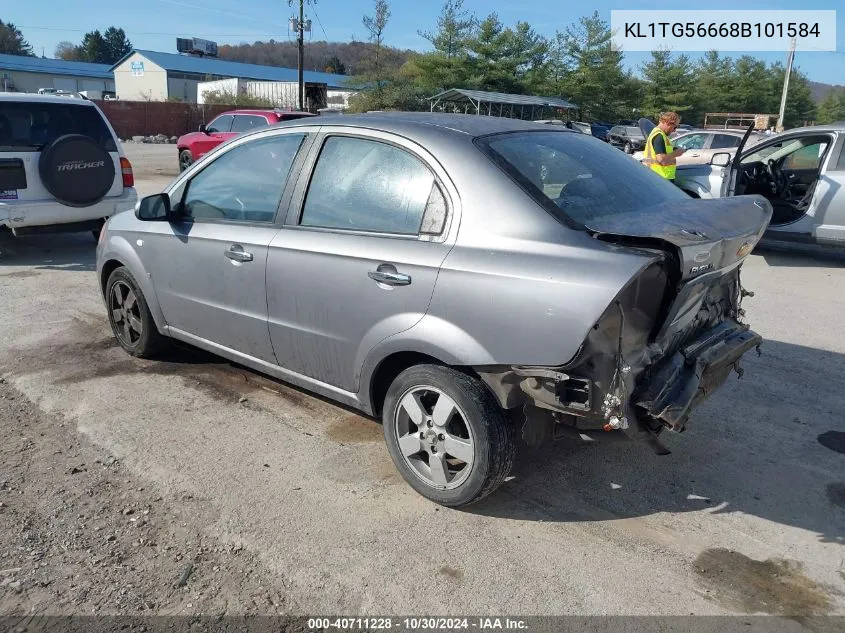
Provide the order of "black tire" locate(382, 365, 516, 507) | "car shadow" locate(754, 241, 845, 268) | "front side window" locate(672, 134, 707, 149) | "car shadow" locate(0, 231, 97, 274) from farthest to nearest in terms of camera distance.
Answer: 1. "front side window" locate(672, 134, 707, 149)
2. "car shadow" locate(754, 241, 845, 268)
3. "car shadow" locate(0, 231, 97, 274)
4. "black tire" locate(382, 365, 516, 507)

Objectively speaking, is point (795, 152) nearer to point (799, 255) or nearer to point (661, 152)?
point (799, 255)

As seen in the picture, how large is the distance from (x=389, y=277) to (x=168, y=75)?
6943 cm

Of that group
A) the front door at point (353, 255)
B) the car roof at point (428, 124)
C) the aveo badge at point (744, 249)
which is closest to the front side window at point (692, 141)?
the car roof at point (428, 124)

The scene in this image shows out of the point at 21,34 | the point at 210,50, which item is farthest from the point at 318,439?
the point at 21,34

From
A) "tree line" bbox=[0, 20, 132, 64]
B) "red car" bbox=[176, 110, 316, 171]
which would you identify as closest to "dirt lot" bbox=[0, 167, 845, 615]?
"red car" bbox=[176, 110, 316, 171]

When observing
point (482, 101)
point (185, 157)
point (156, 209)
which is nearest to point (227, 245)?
point (156, 209)

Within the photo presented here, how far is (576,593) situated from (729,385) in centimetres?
263

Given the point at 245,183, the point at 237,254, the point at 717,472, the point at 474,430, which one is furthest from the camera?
the point at 245,183

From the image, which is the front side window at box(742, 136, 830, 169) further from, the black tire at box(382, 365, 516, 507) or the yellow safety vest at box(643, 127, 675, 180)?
the black tire at box(382, 365, 516, 507)

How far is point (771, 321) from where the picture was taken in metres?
6.36

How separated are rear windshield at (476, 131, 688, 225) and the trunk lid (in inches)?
4.6

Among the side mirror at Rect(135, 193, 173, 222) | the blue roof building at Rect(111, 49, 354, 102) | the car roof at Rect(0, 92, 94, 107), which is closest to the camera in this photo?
the side mirror at Rect(135, 193, 173, 222)

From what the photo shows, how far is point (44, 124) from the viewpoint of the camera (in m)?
8.22

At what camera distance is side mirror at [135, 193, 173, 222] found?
4.44 metres
